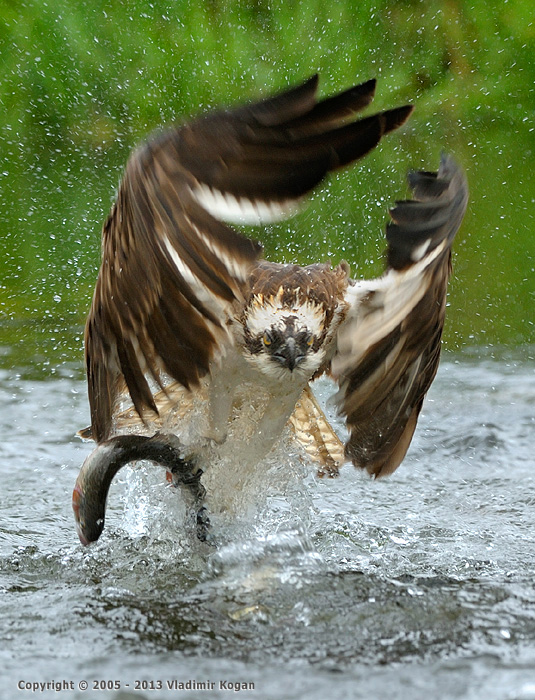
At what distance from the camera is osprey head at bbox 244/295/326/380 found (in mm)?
4141

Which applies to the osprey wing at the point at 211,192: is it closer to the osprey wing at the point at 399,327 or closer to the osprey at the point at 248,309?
the osprey at the point at 248,309

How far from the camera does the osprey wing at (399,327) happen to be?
158 inches

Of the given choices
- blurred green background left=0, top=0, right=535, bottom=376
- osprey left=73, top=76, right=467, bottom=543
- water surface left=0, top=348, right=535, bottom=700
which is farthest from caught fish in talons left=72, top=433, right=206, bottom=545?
blurred green background left=0, top=0, right=535, bottom=376

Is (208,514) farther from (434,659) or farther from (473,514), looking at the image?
(434,659)

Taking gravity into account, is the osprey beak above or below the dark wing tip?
below

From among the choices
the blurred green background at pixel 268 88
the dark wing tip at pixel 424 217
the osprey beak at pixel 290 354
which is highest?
the blurred green background at pixel 268 88

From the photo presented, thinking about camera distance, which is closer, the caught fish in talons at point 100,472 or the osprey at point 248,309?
the osprey at point 248,309

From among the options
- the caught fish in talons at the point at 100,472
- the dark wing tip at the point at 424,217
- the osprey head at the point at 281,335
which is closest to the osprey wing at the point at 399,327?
the dark wing tip at the point at 424,217

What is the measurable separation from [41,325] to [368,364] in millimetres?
4330

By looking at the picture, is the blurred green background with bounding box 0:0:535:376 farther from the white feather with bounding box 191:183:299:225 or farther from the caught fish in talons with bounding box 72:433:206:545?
the white feather with bounding box 191:183:299:225

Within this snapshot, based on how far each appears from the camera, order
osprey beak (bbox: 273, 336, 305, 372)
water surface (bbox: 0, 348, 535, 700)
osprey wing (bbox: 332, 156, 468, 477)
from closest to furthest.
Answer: water surface (bbox: 0, 348, 535, 700)
osprey wing (bbox: 332, 156, 468, 477)
osprey beak (bbox: 273, 336, 305, 372)

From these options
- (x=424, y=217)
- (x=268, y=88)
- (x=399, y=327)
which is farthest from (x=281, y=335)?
(x=268, y=88)

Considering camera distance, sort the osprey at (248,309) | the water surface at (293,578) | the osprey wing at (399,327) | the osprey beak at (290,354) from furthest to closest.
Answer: the osprey beak at (290,354) < the osprey wing at (399,327) < the osprey at (248,309) < the water surface at (293,578)

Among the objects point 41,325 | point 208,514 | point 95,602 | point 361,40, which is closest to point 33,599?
point 95,602
